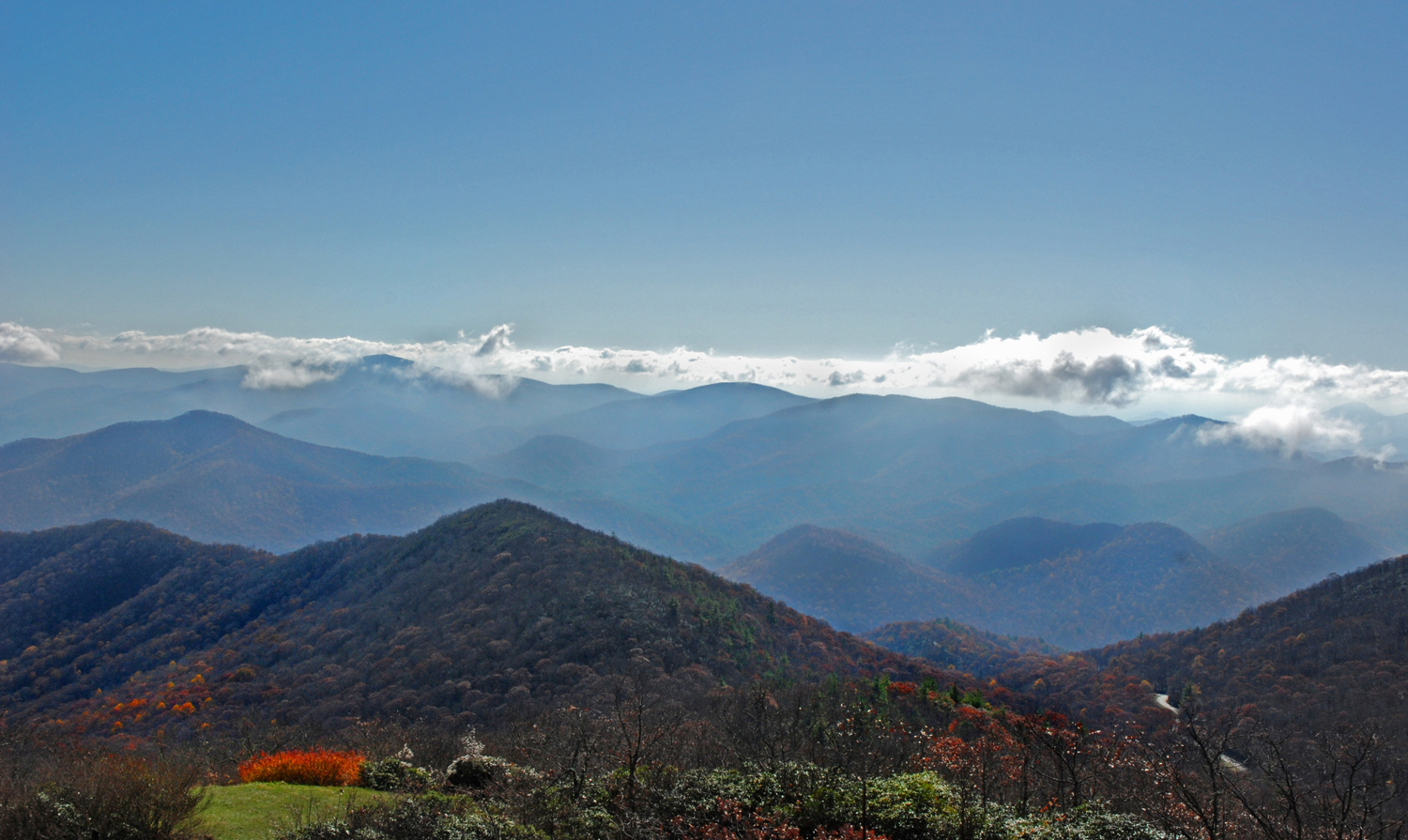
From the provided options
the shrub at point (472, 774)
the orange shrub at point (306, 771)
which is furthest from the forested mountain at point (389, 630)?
the shrub at point (472, 774)

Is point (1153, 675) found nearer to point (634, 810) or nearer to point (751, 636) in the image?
point (751, 636)

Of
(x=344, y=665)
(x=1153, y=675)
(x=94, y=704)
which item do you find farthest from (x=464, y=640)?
(x=1153, y=675)

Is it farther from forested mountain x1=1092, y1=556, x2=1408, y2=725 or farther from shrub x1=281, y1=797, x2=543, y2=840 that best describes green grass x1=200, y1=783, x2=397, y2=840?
forested mountain x1=1092, y1=556, x2=1408, y2=725

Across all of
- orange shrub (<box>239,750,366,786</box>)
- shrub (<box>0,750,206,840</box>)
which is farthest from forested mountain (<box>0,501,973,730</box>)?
shrub (<box>0,750,206,840</box>)

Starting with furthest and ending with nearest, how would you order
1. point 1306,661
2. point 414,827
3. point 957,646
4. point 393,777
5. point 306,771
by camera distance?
point 957,646
point 1306,661
point 306,771
point 393,777
point 414,827

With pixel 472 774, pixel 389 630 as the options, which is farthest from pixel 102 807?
pixel 389 630

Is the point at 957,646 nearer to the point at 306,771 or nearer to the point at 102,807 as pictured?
the point at 306,771
